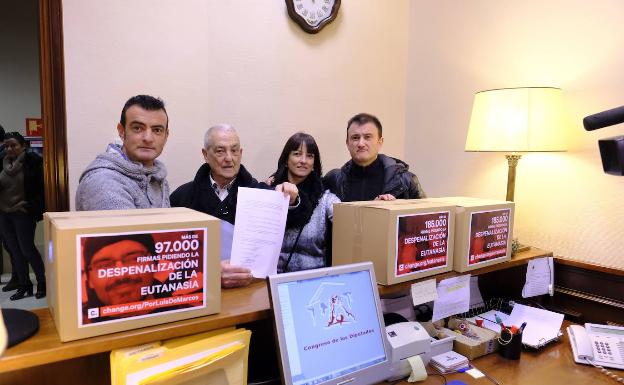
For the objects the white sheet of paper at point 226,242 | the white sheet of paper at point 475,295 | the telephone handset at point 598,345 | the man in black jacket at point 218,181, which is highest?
the man in black jacket at point 218,181

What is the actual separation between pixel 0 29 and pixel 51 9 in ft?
9.54

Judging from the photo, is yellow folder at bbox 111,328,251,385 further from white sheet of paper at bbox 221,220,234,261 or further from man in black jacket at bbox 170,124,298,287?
man in black jacket at bbox 170,124,298,287

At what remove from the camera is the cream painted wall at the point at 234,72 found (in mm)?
1667

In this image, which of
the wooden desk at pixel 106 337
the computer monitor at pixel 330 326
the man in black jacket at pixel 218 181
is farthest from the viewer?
the man in black jacket at pixel 218 181

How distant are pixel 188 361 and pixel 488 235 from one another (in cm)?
104

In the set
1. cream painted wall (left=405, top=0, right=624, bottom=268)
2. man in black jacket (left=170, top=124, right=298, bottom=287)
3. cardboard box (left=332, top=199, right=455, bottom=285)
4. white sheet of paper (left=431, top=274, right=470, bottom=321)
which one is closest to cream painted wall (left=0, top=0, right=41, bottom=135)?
man in black jacket (left=170, top=124, right=298, bottom=287)

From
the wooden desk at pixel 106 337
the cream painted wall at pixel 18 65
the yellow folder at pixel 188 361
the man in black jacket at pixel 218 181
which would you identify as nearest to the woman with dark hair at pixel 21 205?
the cream painted wall at pixel 18 65

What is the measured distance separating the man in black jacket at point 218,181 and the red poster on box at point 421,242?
683 mm

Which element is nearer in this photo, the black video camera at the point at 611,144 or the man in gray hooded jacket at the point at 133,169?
the black video camera at the point at 611,144

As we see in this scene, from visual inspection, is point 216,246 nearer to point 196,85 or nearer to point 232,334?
point 232,334

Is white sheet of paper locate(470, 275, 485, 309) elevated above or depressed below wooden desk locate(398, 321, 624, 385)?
above

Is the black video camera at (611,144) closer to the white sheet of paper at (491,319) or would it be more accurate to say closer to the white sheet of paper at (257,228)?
the white sheet of paper at (257,228)

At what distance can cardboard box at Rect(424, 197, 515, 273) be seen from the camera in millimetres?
1266

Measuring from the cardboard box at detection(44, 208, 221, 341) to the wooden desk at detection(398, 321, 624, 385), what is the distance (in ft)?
2.23
